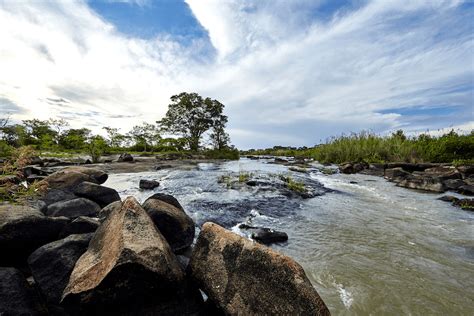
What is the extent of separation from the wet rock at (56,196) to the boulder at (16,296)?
3.25 meters

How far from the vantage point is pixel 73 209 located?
4.74m

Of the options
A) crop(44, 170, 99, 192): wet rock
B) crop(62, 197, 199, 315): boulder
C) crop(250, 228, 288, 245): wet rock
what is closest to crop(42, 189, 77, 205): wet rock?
crop(44, 170, 99, 192): wet rock

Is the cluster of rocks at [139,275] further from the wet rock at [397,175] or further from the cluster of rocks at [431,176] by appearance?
the wet rock at [397,175]

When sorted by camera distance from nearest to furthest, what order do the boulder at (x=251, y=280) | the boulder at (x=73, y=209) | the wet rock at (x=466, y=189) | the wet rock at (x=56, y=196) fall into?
the boulder at (x=251, y=280) → the boulder at (x=73, y=209) → the wet rock at (x=56, y=196) → the wet rock at (x=466, y=189)

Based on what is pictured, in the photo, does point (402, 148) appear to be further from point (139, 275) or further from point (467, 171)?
point (139, 275)

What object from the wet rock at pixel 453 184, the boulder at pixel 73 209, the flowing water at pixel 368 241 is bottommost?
the flowing water at pixel 368 241

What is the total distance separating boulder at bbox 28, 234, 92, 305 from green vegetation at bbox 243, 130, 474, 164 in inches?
782

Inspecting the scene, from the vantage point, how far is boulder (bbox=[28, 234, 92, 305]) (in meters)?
2.51

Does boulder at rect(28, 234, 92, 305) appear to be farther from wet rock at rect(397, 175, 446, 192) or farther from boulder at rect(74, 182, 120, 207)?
wet rock at rect(397, 175, 446, 192)

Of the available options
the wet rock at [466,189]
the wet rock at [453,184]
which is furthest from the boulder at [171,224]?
the wet rock at [453,184]

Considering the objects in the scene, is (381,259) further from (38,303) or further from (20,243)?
(20,243)

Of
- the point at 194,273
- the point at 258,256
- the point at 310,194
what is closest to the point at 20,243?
the point at 194,273

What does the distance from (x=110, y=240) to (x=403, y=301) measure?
350 centimetres

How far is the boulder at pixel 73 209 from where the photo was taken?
4598 millimetres
